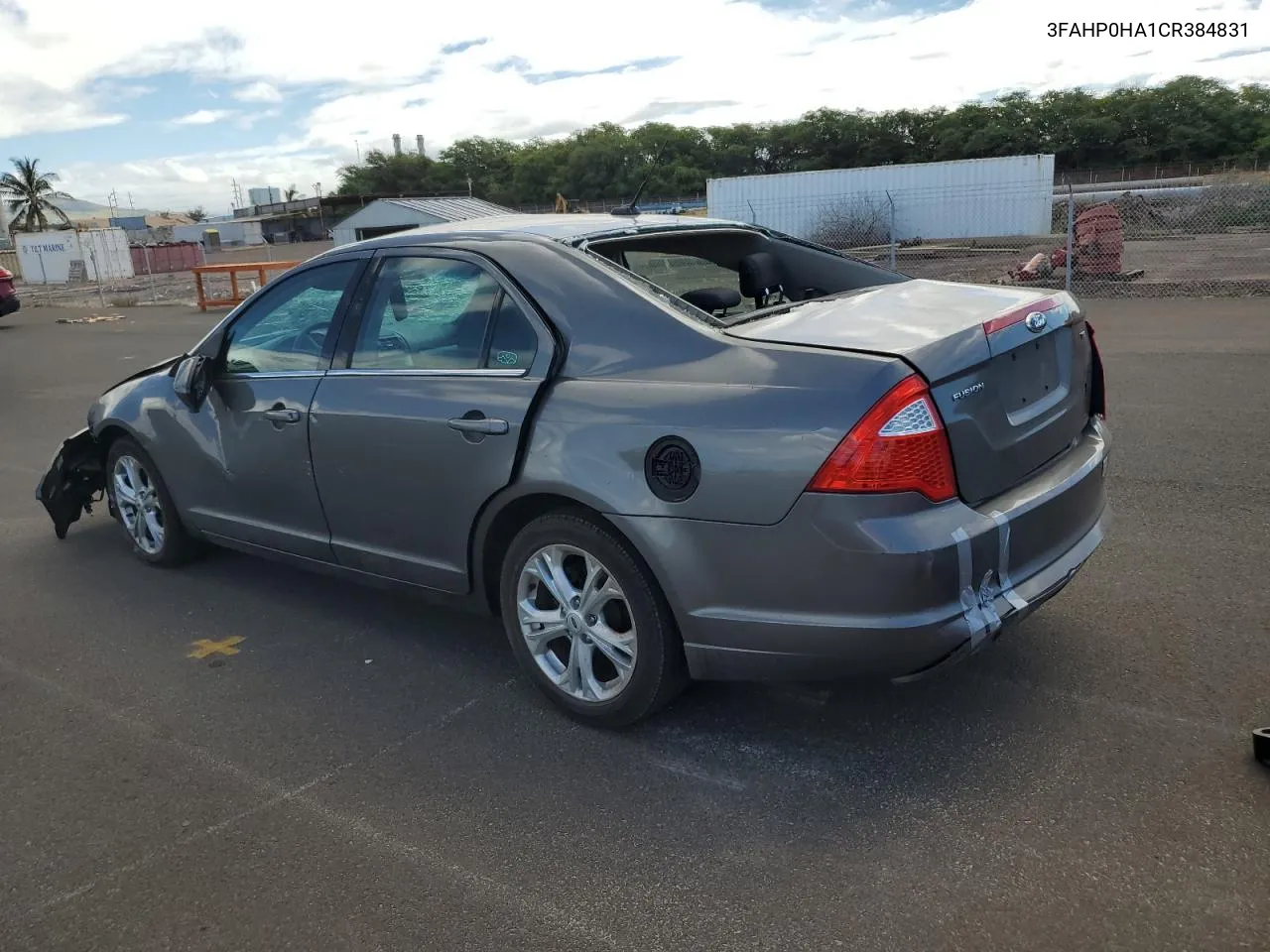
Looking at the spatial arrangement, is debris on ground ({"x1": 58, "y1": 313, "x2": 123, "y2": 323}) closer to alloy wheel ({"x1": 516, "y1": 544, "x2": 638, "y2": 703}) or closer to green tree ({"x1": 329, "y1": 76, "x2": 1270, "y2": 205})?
alloy wheel ({"x1": 516, "y1": 544, "x2": 638, "y2": 703})

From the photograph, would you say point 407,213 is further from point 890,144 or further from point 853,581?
point 890,144

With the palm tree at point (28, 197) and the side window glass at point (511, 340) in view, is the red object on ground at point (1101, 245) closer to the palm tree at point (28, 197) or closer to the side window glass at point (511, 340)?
the side window glass at point (511, 340)

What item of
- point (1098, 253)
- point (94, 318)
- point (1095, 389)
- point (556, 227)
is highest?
point (556, 227)

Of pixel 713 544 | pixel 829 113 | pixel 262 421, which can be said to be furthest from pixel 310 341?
→ pixel 829 113

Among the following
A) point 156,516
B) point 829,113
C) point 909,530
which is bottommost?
point 156,516

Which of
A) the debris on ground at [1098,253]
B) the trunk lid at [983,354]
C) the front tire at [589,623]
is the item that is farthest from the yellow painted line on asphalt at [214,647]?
the debris on ground at [1098,253]

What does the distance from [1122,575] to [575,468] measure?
2674mm

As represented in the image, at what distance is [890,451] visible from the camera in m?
2.86

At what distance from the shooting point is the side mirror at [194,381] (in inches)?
186

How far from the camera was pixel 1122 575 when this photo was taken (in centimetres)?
459

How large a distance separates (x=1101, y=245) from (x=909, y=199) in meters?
17.8

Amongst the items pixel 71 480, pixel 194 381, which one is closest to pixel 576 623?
pixel 194 381

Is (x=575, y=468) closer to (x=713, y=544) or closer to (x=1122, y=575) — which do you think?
(x=713, y=544)

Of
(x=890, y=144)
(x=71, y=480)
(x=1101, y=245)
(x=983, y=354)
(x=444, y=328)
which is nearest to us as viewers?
(x=983, y=354)
